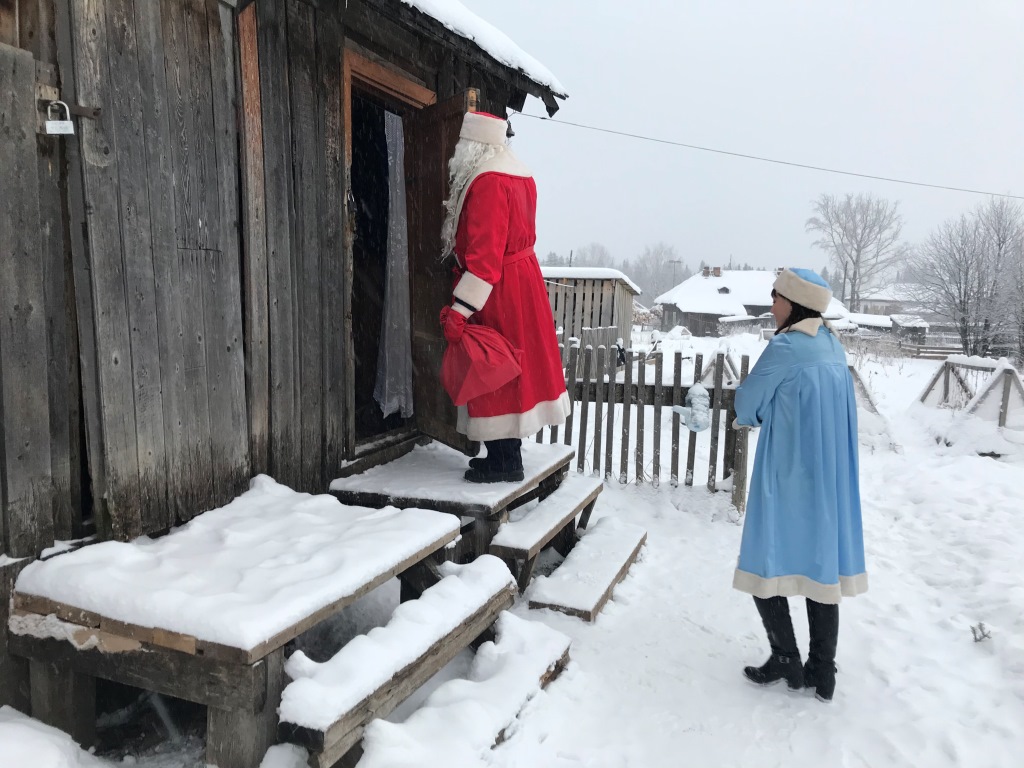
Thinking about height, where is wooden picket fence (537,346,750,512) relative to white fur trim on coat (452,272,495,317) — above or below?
below

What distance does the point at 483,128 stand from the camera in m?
3.71

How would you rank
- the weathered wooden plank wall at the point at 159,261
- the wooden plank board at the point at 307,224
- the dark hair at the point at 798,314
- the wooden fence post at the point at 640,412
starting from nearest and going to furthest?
the weathered wooden plank wall at the point at 159,261, the dark hair at the point at 798,314, the wooden plank board at the point at 307,224, the wooden fence post at the point at 640,412

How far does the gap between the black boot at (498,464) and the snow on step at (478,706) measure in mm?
1018

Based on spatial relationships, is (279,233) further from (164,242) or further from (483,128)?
(483,128)

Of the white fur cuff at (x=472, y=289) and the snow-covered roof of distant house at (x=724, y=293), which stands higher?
the snow-covered roof of distant house at (x=724, y=293)

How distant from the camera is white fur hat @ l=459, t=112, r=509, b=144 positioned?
12.2ft

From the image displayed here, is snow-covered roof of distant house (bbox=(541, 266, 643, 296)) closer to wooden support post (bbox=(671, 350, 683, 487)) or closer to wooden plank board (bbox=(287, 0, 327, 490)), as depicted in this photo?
wooden support post (bbox=(671, 350, 683, 487))

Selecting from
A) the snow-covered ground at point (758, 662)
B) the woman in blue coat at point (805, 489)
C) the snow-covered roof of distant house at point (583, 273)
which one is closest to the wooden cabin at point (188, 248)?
the snow-covered ground at point (758, 662)

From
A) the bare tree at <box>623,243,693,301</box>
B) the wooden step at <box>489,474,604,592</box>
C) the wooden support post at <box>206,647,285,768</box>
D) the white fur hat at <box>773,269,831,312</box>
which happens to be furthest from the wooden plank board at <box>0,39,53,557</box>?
the bare tree at <box>623,243,693,301</box>

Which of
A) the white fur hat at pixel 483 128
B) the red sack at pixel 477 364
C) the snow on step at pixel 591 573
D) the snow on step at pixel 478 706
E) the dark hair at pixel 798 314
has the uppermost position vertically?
the white fur hat at pixel 483 128

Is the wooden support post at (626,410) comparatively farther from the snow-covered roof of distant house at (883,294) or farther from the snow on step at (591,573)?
the snow-covered roof of distant house at (883,294)

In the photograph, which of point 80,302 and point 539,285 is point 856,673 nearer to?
point 539,285

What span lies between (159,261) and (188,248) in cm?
18

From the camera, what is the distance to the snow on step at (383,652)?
77.6 inches
